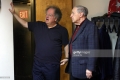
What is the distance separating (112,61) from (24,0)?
1833 millimetres

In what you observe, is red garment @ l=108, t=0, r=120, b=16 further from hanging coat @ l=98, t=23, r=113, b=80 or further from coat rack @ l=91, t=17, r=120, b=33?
hanging coat @ l=98, t=23, r=113, b=80

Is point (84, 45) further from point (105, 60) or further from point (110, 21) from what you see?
point (110, 21)

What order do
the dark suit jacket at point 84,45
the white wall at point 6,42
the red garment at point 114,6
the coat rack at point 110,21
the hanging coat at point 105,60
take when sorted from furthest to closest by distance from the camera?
the red garment at point 114,6 < the coat rack at point 110,21 < the hanging coat at point 105,60 < the white wall at point 6,42 < the dark suit jacket at point 84,45

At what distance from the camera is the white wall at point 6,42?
2179mm

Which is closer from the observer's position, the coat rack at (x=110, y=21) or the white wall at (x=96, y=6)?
the coat rack at (x=110, y=21)

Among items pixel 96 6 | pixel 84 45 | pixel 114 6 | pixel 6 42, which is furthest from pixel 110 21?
pixel 6 42

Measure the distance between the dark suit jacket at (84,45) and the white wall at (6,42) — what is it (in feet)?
2.51

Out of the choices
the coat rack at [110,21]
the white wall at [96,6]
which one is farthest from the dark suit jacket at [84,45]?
the white wall at [96,6]

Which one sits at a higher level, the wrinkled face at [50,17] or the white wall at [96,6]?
the white wall at [96,6]

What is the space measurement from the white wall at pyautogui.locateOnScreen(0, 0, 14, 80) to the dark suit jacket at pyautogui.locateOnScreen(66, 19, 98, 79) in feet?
2.51

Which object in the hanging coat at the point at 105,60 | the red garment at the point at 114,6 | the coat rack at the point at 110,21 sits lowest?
the hanging coat at the point at 105,60

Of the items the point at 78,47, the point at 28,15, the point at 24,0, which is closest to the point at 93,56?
the point at 78,47

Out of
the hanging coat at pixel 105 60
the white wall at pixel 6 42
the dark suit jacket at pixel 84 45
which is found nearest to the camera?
the dark suit jacket at pixel 84 45

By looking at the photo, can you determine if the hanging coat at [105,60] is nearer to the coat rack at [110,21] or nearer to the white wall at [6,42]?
the coat rack at [110,21]
